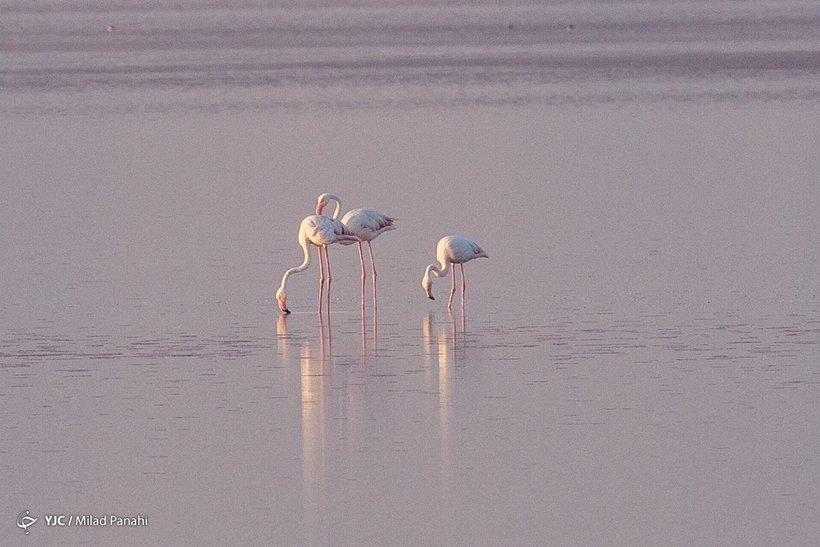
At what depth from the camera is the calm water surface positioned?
642 centimetres

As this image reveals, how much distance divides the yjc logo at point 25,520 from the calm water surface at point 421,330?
0.11 feet

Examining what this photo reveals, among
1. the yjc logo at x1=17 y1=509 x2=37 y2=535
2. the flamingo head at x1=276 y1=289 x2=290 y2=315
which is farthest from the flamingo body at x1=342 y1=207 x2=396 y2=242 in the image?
the yjc logo at x1=17 y1=509 x2=37 y2=535

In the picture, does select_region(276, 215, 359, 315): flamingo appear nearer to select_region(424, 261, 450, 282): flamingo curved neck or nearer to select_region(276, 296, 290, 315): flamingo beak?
select_region(276, 296, 290, 315): flamingo beak

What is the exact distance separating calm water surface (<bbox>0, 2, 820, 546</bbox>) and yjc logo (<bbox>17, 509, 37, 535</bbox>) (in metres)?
0.03

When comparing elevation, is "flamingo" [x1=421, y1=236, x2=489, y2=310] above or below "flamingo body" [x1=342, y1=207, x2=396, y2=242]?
below

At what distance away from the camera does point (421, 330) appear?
396 inches

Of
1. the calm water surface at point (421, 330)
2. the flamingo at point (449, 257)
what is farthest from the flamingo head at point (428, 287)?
the calm water surface at point (421, 330)

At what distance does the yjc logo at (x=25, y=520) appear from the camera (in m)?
6.25

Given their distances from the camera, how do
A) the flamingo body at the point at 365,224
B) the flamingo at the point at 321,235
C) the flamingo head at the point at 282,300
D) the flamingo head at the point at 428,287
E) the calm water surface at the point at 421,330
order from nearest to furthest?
the calm water surface at the point at 421,330, the flamingo head at the point at 282,300, the flamingo head at the point at 428,287, the flamingo at the point at 321,235, the flamingo body at the point at 365,224

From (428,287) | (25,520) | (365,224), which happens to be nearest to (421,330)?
(428,287)

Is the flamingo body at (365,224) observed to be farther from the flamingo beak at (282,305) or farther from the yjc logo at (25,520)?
the yjc logo at (25,520)

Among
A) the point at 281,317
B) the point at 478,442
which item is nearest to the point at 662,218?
the point at 281,317

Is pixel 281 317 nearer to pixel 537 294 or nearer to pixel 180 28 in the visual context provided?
pixel 537 294

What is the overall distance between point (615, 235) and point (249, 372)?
17.4ft
